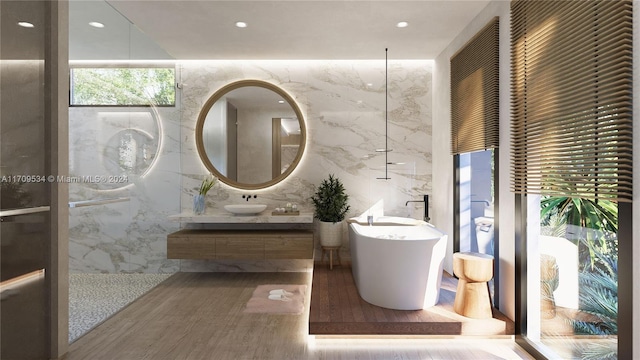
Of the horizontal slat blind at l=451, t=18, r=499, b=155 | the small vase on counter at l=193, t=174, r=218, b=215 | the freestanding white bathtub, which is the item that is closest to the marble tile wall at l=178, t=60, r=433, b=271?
the small vase on counter at l=193, t=174, r=218, b=215

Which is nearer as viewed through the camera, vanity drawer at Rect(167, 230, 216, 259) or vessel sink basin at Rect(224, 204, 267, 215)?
vanity drawer at Rect(167, 230, 216, 259)

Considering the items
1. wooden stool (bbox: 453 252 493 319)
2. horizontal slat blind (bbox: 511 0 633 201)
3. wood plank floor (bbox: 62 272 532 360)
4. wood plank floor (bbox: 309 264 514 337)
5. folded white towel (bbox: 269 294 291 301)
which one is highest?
horizontal slat blind (bbox: 511 0 633 201)

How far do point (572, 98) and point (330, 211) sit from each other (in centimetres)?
299

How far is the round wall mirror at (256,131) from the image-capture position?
15.8ft

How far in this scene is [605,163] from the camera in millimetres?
1861

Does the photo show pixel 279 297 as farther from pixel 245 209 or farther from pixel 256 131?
pixel 256 131

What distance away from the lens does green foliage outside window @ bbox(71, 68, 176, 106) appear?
2.82 m

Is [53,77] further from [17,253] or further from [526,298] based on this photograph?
[526,298]

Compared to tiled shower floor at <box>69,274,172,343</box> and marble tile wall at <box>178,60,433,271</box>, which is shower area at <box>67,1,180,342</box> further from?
marble tile wall at <box>178,60,433,271</box>

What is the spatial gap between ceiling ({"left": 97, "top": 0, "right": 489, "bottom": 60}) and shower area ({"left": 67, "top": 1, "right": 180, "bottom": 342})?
0.96 ft

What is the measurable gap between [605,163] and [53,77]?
3671mm

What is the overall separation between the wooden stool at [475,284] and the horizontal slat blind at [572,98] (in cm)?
70

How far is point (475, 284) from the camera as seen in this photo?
115 inches

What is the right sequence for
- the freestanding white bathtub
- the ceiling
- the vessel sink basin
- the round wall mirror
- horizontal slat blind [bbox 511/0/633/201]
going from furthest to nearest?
1. the round wall mirror
2. the vessel sink basin
3. the ceiling
4. the freestanding white bathtub
5. horizontal slat blind [bbox 511/0/633/201]
